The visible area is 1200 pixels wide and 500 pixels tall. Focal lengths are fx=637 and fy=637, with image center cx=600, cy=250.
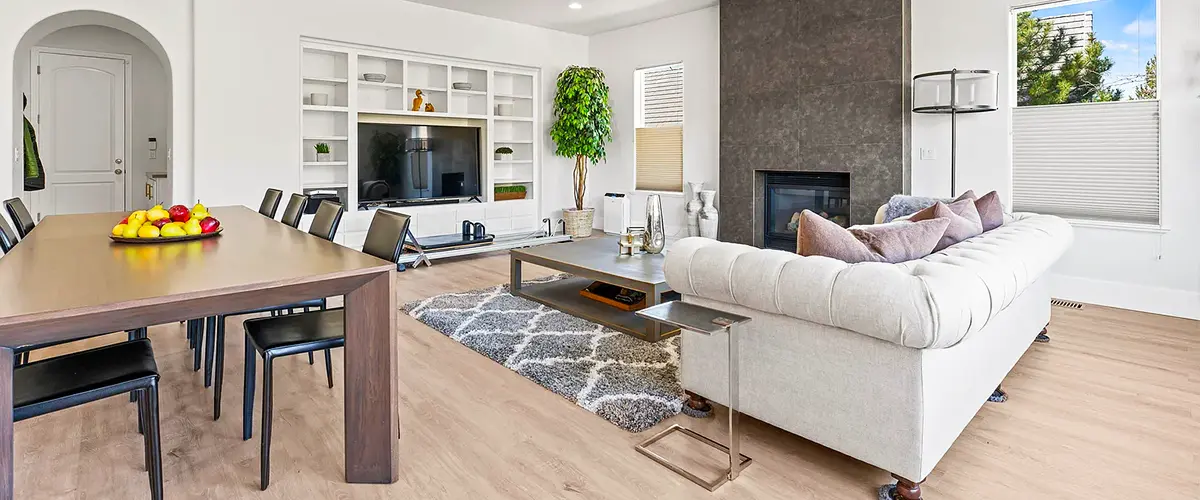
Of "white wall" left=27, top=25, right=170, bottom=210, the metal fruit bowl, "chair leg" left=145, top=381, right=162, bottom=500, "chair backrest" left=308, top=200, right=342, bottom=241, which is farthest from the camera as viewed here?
"white wall" left=27, top=25, right=170, bottom=210

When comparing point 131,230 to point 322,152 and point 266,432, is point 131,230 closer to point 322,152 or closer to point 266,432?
point 266,432

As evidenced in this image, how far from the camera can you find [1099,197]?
4504 mm

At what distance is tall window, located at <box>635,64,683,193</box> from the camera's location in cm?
748

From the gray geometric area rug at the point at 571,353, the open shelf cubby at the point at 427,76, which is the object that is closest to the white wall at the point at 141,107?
the open shelf cubby at the point at 427,76

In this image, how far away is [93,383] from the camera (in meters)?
1.63

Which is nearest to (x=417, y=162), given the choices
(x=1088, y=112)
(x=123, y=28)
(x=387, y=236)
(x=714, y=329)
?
(x=123, y=28)

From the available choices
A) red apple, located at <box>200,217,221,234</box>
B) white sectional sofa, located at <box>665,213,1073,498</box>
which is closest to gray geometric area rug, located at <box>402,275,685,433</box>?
white sectional sofa, located at <box>665,213,1073,498</box>

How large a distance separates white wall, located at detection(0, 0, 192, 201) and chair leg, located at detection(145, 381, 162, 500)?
15.5 feet

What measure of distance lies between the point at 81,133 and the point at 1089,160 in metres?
9.81

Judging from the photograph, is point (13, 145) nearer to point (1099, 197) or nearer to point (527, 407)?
point (527, 407)

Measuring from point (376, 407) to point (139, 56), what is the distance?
7.92 metres

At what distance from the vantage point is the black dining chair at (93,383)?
155 centimetres

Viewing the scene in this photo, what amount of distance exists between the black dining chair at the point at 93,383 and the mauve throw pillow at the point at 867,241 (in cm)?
203

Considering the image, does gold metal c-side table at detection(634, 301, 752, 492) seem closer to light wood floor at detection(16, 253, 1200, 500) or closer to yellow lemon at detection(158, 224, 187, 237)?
light wood floor at detection(16, 253, 1200, 500)
